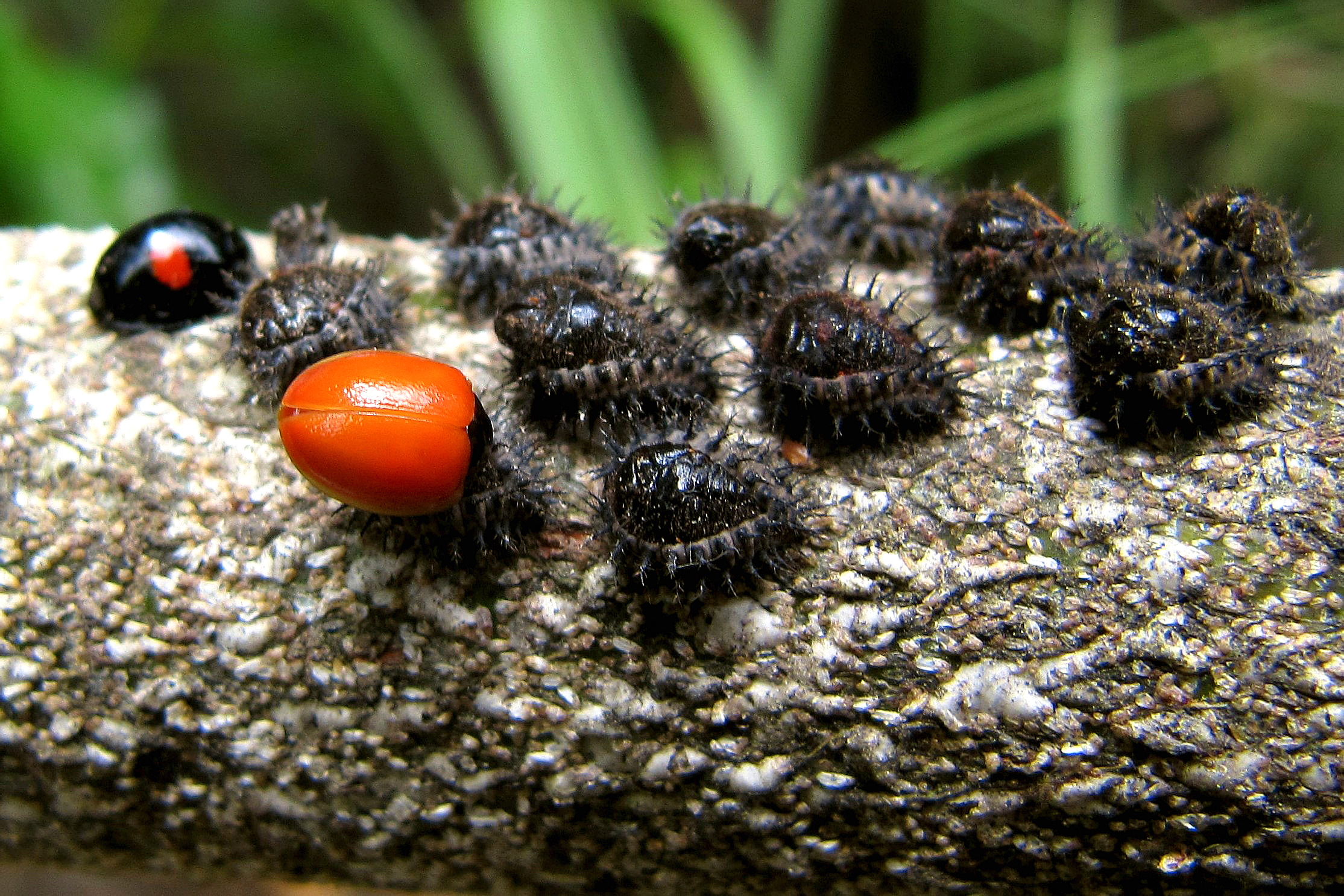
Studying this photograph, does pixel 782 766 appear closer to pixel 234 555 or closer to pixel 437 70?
pixel 234 555

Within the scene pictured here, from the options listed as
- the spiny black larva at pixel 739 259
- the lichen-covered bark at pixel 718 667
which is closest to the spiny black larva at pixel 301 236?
the lichen-covered bark at pixel 718 667

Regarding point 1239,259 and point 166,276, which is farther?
point 166,276

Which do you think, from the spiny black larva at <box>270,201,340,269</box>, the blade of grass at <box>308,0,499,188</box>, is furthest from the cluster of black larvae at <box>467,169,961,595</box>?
the blade of grass at <box>308,0,499,188</box>

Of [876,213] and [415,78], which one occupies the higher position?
[415,78]

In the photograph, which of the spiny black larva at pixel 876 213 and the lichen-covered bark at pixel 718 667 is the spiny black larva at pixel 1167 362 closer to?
the lichen-covered bark at pixel 718 667

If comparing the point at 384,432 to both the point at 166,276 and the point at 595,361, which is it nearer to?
the point at 595,361

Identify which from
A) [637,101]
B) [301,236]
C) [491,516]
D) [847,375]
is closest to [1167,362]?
[847,375]
